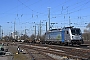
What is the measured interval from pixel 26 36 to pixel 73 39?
3620 inches

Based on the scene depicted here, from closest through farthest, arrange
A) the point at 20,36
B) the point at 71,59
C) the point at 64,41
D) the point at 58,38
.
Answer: the point at 71,59
the point at 64,41
the point at 58,38
the point at 20,36

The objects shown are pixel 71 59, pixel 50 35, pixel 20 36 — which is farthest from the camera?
pixel 20 36

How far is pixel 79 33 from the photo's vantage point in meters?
40.6

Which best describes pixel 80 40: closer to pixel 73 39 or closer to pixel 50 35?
pixel 73 39

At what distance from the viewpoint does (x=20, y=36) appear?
13888cm

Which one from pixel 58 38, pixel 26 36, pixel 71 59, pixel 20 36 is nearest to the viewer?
pixel 71 59

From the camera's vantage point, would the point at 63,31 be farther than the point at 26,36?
No

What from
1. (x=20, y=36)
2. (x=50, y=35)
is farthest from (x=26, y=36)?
(x=50, y=35)

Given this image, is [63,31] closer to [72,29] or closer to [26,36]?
[72,29]

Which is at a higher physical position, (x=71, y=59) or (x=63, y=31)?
(x=63, y=31)

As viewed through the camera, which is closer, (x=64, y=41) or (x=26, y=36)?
(x=64, y=41)

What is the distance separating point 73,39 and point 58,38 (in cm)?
916

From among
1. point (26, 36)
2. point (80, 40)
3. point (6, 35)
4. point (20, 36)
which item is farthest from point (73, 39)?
point (6, 35)

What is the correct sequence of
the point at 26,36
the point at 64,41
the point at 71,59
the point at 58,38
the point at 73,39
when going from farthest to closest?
the point at 26,36
the point at 58,38
the point at 64,41
the point at 73,39
the point at 71,59
